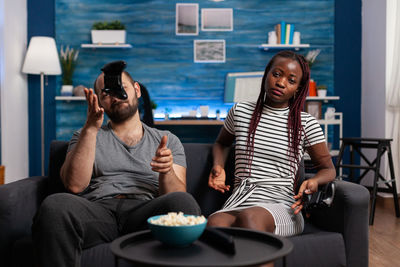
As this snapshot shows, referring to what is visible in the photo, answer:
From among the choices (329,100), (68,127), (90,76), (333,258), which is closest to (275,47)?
(329,100)

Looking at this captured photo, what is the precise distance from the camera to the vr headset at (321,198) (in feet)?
5.57

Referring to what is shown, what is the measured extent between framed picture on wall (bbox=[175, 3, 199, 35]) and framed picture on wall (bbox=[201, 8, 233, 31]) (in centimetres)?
8

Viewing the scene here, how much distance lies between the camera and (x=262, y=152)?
194 cm

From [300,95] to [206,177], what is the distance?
58 centimetres

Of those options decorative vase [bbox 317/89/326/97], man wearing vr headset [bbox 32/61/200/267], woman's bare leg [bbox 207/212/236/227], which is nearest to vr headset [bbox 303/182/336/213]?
woman's bare leg [bbox 207/212/236/227]

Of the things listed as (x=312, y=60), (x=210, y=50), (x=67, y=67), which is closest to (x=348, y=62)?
(x=312, y=60)

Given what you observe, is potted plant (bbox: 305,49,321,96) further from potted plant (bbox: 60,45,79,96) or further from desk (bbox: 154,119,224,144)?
potted plant (bbox: 60,45,79,96)

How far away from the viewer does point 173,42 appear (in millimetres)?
4941

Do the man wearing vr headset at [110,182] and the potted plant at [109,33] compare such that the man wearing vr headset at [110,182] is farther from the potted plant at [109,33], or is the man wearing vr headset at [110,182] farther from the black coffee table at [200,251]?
the potted plant at [109,33]

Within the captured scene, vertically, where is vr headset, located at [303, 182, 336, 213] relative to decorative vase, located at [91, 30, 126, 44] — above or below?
below

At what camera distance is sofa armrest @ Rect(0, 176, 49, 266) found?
173 cm

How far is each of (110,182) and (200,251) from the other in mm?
799

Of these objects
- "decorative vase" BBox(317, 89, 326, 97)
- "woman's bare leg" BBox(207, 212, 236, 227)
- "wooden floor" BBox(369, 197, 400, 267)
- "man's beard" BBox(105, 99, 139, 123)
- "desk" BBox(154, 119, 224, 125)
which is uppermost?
"decorative vase" BBox(317, 89, 326, 97)

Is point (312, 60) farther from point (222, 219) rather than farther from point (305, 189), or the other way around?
point (222, 219)
